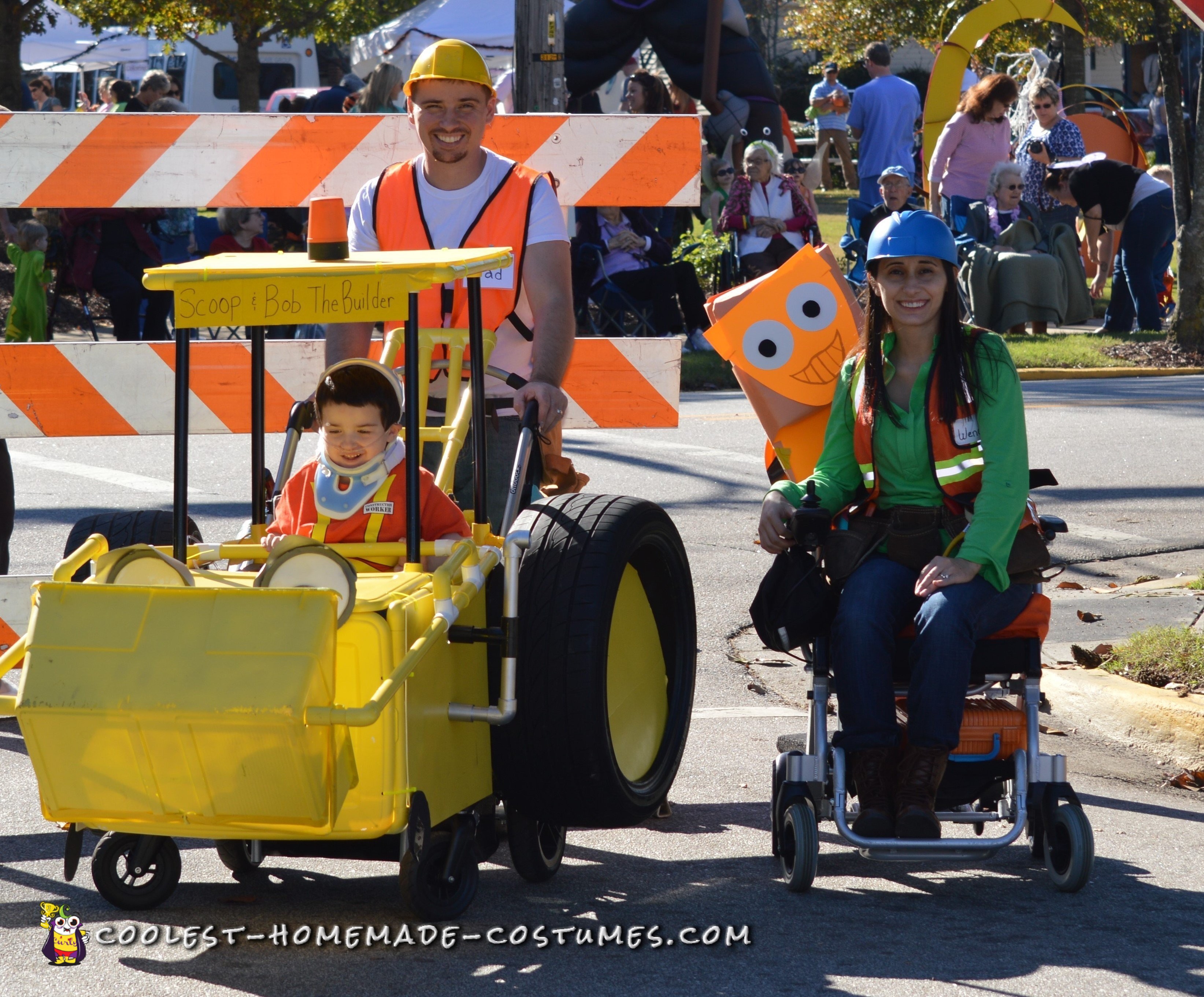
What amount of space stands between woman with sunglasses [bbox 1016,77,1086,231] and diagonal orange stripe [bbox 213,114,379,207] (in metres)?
11.6

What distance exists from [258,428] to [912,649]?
1905mm

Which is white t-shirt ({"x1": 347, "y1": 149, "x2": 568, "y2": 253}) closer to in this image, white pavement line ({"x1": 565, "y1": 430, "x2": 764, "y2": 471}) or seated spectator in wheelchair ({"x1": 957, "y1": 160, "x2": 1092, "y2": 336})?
white pavement line ({"x1": 565, "y1": 430, "x2": 764, "y2": 471})

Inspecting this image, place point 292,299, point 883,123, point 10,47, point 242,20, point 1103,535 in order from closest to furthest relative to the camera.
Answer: point 292,299
point 1103,535
point 883,123
point 10,47
point 242,20

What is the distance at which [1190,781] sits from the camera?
5.26 meters

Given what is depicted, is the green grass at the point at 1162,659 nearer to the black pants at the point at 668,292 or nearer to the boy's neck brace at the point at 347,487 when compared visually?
the boy's neck brace at the point at 347,487

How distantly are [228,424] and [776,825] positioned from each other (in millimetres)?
2616

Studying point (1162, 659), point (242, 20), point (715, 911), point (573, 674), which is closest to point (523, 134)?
point (573, 674)

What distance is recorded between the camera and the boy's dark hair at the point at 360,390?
4180 millimetres

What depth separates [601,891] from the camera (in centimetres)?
423

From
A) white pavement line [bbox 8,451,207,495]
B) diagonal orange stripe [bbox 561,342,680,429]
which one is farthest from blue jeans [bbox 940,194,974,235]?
diagonal orange stripe [bbox 561,342,680,429]

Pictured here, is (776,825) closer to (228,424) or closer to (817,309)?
(817,309)

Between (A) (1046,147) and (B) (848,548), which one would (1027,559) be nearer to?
(B) (848,548)

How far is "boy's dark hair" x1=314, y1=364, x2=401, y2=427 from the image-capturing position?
4.18 m

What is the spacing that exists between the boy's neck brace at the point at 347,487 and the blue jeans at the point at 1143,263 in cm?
1266
